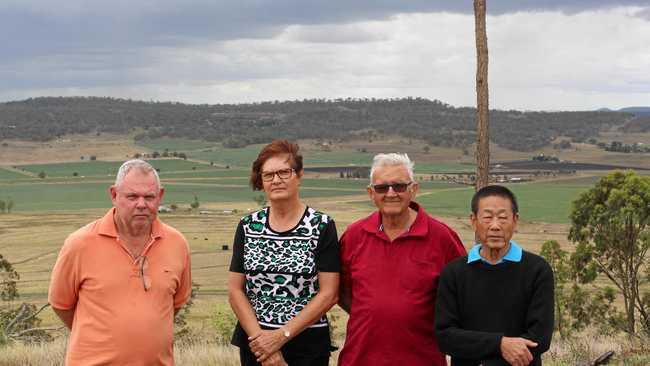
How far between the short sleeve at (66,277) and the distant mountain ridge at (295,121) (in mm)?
127724

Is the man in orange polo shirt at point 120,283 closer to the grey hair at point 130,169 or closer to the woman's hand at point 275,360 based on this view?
the grey hair at point 130,169

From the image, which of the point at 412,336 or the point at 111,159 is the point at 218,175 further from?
the point at 412,336

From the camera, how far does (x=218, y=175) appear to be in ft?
339

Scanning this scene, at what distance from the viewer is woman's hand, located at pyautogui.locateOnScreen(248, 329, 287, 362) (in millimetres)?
4484

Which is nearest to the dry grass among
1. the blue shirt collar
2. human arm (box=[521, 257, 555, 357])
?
the blue shirt collar

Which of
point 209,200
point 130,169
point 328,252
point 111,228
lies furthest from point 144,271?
point 209,200

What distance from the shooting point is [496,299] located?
4.25m

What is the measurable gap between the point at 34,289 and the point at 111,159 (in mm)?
79298

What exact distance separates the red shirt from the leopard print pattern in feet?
0.79

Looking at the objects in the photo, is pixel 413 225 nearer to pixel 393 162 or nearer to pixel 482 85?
pixel 393 162

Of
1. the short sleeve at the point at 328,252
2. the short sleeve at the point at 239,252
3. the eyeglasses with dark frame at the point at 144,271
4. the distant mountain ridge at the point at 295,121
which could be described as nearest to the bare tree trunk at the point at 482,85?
the short sleeve at the point at 328,252

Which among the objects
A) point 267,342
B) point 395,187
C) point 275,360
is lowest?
point 275,360

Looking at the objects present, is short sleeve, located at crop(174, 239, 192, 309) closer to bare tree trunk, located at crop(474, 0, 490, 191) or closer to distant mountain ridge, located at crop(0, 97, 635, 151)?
bare tree trunk, located at crop(474, 0, 490, 191)

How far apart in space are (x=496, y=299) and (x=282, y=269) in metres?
1.12
